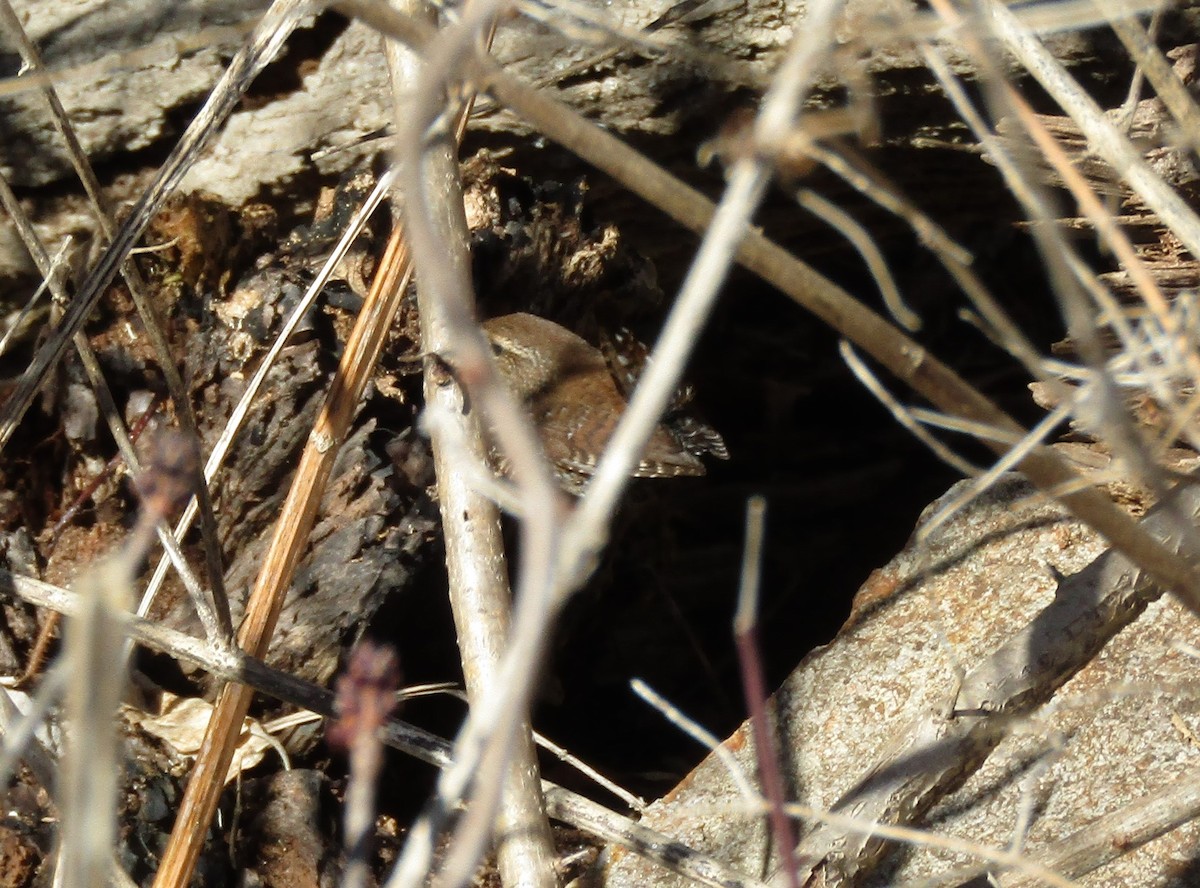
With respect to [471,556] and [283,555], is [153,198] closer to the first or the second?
[283,555]

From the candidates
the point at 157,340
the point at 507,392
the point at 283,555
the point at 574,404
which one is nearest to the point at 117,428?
the point at 157,340

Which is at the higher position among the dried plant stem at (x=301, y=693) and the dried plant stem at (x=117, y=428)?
the dried plant stem at (x=117, y=428)

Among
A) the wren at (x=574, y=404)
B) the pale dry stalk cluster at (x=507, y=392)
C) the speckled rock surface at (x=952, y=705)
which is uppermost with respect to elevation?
the wren at (x=574, y=404)

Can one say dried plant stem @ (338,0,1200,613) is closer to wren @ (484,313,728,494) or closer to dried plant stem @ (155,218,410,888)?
dried plant stem @ (155,218,410,888)

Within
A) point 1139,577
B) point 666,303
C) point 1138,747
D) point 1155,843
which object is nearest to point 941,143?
point 666,303

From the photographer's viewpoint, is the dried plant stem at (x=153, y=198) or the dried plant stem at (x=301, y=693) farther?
the dried plant stem at (x=153, y=198)

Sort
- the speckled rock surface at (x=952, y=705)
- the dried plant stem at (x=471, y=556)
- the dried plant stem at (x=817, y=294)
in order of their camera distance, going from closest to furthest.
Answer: the dried plant stem at (x=817, y=294), the dried plant stem at (x=471, y=556), the speckled rock surface at (x=952, y=705)

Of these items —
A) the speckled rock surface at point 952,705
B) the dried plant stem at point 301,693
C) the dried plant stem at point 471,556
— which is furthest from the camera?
the speckled rock surface at point 952,705

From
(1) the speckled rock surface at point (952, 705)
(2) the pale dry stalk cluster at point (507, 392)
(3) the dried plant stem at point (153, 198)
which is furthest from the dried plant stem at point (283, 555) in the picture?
(1) the speckled rock surface at point (952, 705)

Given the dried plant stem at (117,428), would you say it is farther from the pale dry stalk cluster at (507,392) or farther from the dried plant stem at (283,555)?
the dried plant stem at (283,555)
